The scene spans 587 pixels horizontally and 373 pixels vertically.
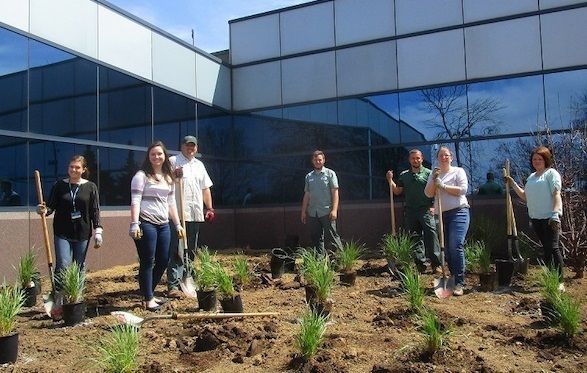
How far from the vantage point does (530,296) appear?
5516mm

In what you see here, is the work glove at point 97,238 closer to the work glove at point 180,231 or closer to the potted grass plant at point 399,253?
the work glove at point 180,231

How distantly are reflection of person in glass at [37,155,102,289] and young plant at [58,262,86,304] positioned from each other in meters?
0.32

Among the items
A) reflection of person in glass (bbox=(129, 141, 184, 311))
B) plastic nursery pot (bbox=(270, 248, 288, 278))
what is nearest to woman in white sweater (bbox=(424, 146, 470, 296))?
plastic nursery pot (bbox=(270, 248, 288, 278))

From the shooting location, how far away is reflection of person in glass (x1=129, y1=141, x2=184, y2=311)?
5043 millimetres

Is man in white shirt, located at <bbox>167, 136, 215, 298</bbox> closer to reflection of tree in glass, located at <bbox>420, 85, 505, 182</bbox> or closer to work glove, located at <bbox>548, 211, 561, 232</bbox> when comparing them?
work glove, located at <bbox>548, 211, 561, 232</bbox>

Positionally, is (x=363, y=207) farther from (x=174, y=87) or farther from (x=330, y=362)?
(x=330, y=362)

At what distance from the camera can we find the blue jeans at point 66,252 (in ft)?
16.6

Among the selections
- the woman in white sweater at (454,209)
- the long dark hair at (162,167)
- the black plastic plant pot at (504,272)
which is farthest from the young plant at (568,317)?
the long dark hair at (162,167)

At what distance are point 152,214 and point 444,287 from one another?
3218 mm

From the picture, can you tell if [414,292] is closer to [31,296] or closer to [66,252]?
[66,252]

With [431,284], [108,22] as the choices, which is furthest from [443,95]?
[108,22]

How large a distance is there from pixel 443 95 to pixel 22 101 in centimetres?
733

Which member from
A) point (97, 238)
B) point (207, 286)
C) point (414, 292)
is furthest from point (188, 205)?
point (414, 292)

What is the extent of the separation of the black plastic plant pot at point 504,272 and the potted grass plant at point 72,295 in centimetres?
468
